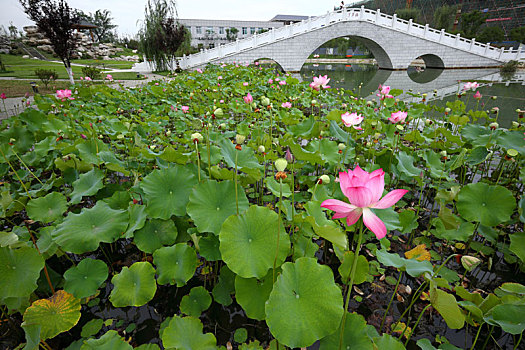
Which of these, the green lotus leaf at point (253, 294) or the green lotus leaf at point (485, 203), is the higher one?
the green lotus leaf at point (485, 203)

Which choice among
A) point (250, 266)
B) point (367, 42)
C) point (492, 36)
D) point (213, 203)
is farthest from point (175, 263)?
point (492, 36)

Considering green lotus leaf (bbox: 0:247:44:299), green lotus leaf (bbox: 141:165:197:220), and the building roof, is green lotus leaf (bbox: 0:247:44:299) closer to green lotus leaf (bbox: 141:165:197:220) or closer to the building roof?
green lotus leaf (bbox: 141:165:197:220)

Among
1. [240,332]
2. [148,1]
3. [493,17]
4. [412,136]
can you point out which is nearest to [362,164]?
[412,136]

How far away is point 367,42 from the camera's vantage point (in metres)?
18.9

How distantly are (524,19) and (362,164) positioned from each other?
46664 millimetres

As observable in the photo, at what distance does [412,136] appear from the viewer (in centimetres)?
256

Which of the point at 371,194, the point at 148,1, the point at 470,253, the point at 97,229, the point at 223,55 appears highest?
Result: the point at 148,1

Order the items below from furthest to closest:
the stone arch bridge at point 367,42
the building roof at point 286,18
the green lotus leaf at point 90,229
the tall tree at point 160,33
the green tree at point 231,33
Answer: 1. the building roof at point 286,18
2. the green tree at point 231,33
3. the stone arch bridge at point 367,42
4. the tall tree at point 160,33
5. the green lotus leaf at point 90,229

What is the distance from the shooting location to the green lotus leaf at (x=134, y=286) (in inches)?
44.1

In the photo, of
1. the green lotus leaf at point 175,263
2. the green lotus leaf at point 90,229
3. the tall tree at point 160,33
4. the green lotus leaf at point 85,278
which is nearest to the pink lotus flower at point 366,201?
the green lotus leaf at point 175,263

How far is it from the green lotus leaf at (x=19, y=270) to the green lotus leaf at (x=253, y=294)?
818 mm

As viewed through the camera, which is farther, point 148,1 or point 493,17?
point 493,17

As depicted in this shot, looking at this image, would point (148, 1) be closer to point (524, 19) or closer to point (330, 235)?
point (330, 235)

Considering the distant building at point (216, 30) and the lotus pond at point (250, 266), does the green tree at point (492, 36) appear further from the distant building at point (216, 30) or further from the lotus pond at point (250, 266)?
the lotus pond at point (250, 266)
